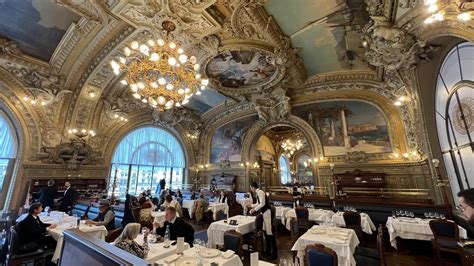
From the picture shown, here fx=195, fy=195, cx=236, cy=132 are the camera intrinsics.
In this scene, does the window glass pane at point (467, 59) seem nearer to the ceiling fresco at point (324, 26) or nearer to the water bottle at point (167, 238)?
the ceiling fresco at point (324, 26)

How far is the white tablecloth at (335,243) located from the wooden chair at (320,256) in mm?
847

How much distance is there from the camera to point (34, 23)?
5.91m

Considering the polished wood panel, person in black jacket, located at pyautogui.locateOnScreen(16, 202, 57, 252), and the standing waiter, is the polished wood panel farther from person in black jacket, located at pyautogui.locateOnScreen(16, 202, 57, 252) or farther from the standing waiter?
the standing waiter

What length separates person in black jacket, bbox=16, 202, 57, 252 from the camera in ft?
11.1

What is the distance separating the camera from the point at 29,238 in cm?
349

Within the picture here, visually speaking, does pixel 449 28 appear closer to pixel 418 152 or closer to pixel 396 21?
pixel 396 21

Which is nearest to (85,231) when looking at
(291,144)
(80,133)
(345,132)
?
(80,133)

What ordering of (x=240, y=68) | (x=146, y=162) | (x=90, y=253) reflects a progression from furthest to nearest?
(x=146, y=162)
(x=240, y=68)
(x=90, y=253)

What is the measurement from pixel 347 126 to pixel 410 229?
21.4 ft

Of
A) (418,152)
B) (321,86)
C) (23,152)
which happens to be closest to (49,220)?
(23,152)

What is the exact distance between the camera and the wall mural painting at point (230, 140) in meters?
13.3

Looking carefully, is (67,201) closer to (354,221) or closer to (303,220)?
(303,220)

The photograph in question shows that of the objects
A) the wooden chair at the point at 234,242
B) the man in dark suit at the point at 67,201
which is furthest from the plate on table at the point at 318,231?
the man in dark suit at the point at 67,201

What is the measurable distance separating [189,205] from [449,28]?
9.56 metres
